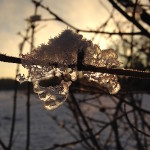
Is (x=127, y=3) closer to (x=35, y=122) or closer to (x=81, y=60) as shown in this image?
(x=81, y=60)

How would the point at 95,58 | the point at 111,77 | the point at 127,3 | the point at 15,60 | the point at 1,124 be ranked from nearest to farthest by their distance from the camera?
the point at 15,60, the point at 95,58, the point at 111,77, the point at 127,3, the point at 1,124

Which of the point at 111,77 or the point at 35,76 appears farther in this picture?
the point at 111,77

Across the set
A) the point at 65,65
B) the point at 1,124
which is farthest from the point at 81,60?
the point at 1,124

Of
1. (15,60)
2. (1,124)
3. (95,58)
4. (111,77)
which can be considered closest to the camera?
(15,60)

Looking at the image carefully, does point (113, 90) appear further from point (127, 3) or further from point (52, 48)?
point (127, 3)

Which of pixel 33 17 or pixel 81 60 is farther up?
pixel 33 17

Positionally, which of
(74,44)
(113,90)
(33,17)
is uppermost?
(33,17)
